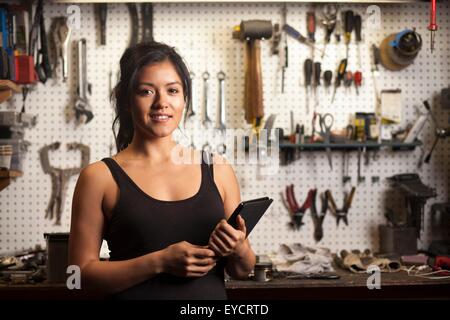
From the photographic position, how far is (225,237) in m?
1.22

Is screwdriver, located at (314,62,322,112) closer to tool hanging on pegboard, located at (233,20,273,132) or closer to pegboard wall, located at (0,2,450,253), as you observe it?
pegboard wall, located at (0,2,450,253)

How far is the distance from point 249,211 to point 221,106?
177 centimetres

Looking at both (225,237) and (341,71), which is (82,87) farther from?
(225,237)

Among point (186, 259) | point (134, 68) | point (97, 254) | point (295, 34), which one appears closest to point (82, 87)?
point (295, 34)

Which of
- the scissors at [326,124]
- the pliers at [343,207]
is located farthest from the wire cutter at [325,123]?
the pliers at [343,207]

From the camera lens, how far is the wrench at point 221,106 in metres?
2.98

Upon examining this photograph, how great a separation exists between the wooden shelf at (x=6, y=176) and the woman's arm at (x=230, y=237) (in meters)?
1.51

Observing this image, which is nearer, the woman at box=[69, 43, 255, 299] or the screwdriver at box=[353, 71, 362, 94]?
the woman at box=[69, 43, 255, 299]

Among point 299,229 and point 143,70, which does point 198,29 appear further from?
point 143,70

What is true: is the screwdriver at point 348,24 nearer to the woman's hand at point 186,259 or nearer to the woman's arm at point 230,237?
the woman's arm at point 230,237

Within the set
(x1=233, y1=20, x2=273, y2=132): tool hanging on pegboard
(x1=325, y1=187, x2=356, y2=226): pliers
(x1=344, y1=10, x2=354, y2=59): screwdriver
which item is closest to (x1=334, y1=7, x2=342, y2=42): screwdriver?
(x1=344, y1=10, x2=354, y2=59): screwdriver

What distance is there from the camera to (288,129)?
301 cm

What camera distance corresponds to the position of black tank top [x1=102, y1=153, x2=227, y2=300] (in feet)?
4.09

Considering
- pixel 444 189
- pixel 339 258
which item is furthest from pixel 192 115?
pixel 444 189
